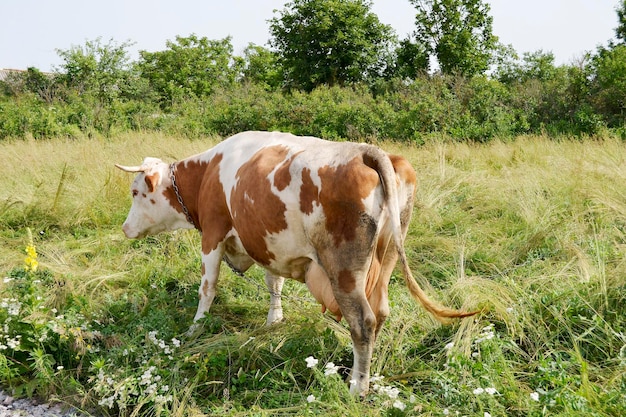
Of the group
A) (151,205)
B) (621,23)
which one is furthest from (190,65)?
(151,205)

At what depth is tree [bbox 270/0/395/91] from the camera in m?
27.5

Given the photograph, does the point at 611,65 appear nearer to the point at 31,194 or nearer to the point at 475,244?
the point at 475,244

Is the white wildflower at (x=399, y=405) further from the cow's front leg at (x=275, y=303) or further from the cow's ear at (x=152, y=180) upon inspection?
the cow's ear at (x=152, y=180)

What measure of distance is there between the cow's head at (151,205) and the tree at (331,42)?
891 inches

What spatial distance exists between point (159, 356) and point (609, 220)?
427cm

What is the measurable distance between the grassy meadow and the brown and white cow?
0.38 m

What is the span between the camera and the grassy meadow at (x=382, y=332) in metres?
3.26

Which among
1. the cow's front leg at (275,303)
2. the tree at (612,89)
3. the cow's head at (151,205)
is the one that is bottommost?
the cow's front leg at (275,303)

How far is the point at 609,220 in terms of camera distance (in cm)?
562

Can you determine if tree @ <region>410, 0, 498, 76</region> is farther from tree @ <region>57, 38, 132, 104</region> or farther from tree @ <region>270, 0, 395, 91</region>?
tree @ <region>57, 38, 132, 104</region>

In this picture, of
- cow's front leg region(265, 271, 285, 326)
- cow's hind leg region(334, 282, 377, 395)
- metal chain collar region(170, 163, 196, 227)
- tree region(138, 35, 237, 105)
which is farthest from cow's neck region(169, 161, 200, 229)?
tree region(138, 35, 237, 105)

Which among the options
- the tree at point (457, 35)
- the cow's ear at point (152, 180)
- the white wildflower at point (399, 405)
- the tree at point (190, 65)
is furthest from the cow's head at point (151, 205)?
the tree at point (190, 65)

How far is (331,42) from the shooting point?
27.4 meters

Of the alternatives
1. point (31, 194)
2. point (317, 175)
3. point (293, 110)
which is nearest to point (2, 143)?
point (31, 194)
